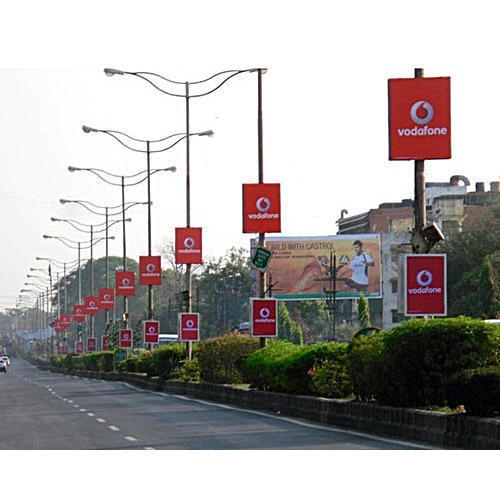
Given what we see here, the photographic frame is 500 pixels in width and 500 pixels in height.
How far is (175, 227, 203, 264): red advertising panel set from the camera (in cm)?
5259

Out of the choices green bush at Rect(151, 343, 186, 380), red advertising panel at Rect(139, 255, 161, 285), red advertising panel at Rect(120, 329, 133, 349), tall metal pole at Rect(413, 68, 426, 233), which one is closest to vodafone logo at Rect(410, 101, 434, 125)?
tall metal pole at Rect(413, 68, 426, 233)

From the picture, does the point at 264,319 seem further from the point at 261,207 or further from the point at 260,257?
the point at 261,207

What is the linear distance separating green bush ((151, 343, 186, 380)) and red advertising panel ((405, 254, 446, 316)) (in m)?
32.9

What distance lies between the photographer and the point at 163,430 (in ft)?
86.2

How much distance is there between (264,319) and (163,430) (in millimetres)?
13242

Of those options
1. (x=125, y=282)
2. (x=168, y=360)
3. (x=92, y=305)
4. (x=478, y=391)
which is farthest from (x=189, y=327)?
(x=92, y=305)

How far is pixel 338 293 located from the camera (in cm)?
13200

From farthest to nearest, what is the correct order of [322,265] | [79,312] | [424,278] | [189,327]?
[322,265], [79,312], [189,327], [424,278]

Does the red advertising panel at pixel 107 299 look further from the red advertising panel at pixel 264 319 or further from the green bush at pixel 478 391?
the green bush at pixel 478 391

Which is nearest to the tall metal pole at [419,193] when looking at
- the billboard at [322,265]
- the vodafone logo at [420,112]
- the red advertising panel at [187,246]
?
Result: the vodafone logo at [420,112]

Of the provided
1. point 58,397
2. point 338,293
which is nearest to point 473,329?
point 58,397

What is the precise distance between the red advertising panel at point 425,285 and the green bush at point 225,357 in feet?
69.6

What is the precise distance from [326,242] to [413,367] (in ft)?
360

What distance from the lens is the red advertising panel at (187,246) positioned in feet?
173
